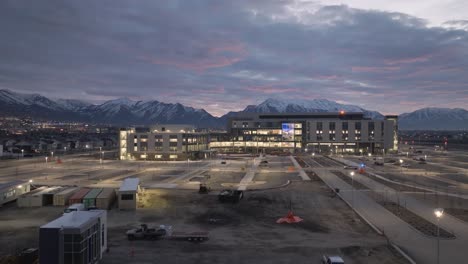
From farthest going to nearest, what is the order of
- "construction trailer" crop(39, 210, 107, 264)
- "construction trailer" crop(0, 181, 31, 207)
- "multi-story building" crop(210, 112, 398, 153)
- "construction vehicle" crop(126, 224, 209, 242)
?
"multi-story building" crop(210, 112, 398, 153)
"construction trailer" crop(0, 181, 31, 207)
"construction vehicle" crop(126, 224, 209, 242)
"construction trailer" crop(39, 210, 107, 264)

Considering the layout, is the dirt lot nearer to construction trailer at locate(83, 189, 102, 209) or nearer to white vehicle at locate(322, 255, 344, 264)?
white vehicle at locate(322, 255, 344, 264)

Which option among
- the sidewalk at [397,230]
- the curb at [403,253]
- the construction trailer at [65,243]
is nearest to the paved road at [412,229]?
the sidewalk at [397,230]

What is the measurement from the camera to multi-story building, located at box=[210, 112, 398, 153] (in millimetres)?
176125

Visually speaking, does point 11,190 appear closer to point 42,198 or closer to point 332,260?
point 42,198

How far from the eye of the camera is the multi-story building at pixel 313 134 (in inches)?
6934

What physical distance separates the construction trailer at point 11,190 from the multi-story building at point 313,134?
430ft

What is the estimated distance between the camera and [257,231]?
126 ft

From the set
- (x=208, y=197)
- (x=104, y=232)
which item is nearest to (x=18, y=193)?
(x=208, y=197)

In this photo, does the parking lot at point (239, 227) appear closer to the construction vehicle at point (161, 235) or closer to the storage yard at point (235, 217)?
the storage yard at point (235, 217)

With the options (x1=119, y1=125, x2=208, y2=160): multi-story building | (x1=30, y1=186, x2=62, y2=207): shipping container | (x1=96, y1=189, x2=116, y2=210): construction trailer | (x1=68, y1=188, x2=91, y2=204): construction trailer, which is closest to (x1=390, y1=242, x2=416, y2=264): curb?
(x1=96, y1=189, x2=116, y2=210): construction trailer

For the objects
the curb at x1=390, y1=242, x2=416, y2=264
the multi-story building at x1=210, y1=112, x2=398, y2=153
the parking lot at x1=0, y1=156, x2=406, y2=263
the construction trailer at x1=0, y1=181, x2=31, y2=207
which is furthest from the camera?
the multi-story building at x1=210, y1=112, x2=398, y2=153

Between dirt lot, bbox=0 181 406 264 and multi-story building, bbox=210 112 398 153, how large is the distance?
127m

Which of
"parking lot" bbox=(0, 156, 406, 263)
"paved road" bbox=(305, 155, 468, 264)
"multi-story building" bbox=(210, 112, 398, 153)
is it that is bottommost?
"parking lot" bbox=(0, 156, 406, 263)

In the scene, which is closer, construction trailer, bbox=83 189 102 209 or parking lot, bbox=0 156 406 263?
parking lot, bbox=0 156 406 263
